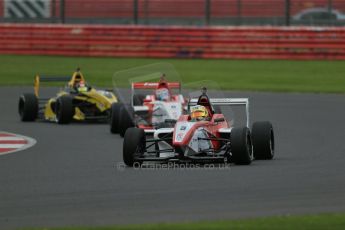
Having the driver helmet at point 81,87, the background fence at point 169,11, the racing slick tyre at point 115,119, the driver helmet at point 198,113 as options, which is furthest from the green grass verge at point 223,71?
the driver helmet at point 198,113

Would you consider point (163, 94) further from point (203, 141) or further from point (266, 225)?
point (266, 225)

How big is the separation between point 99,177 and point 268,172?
2104mm

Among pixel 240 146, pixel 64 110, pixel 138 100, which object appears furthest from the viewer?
pixel 64 110

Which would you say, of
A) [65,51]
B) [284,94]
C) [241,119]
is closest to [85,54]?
[65,51]

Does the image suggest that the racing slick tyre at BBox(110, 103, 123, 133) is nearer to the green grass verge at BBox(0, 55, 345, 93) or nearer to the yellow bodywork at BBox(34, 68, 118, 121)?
the yellow bodywork at BBox(34, 68, 118, 121)

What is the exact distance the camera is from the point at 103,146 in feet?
59.5

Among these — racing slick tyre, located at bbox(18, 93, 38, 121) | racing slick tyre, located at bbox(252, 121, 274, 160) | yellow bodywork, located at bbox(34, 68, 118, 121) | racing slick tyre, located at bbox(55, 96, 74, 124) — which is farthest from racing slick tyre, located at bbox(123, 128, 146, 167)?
racing slick tyre, located at bbox(18, 93, 38, 121)

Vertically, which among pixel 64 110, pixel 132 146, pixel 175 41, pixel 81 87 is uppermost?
pixel 175 41

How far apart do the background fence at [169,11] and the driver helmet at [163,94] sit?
1829cm

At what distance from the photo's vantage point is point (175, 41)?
36062mm

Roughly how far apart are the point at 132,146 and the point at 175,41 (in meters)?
21.4

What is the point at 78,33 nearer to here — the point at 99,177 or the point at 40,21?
the point at 40,21

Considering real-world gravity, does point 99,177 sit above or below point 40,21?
below

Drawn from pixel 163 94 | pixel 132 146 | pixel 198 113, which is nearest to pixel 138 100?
pixel 163 94
